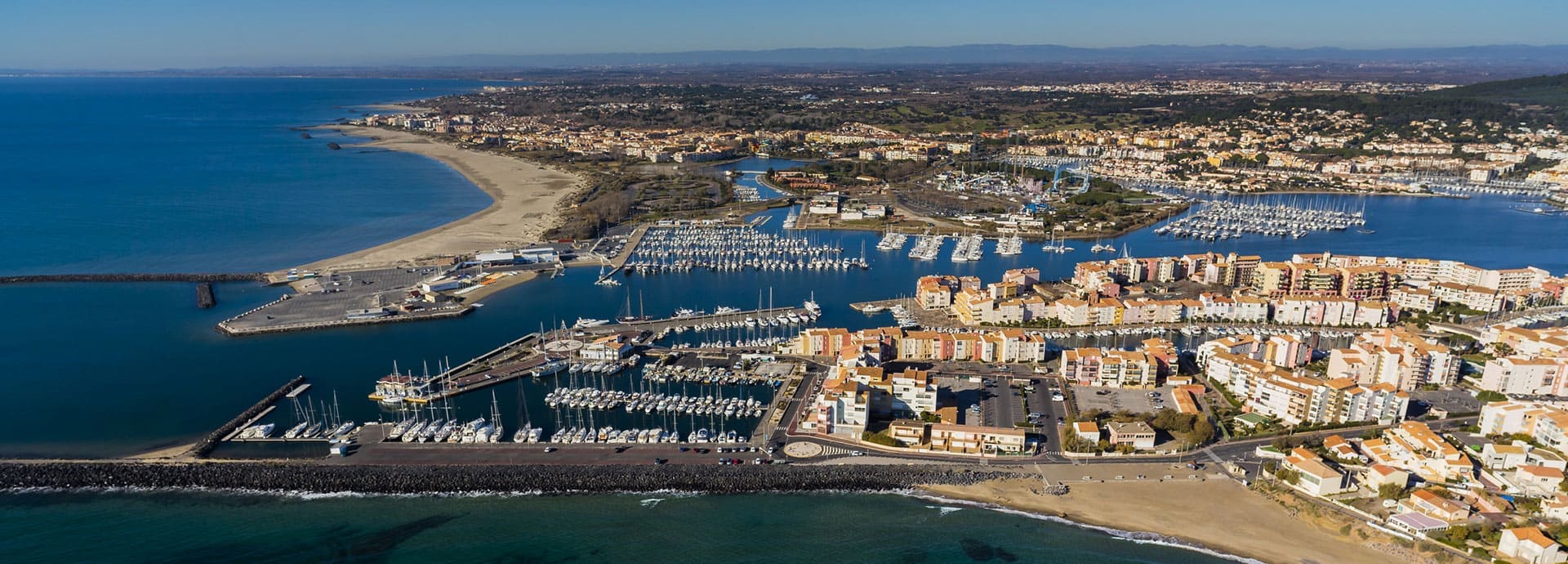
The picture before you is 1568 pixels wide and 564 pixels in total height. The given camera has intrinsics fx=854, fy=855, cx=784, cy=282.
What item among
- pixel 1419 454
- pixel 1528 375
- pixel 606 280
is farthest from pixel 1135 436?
pixel 606 280

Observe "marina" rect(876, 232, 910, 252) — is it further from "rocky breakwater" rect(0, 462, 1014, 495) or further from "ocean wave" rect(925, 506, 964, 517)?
"ocean wave" rect(925, 506, 964, 517)

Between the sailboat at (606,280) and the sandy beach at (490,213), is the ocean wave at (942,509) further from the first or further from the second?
the sandy beach at (490,213)

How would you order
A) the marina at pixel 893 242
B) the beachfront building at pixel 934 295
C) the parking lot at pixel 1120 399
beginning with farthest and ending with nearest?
1. the marina at pixel 893 242
2. the beachfront building at pixel 934 295
3. the parking lot at pixel 1120 399

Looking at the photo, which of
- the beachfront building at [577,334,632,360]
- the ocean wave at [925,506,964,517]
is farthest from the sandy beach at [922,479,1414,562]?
the beachfront building at [577,334,632,360]

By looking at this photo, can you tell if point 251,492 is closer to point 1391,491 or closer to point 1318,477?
point 1318,477

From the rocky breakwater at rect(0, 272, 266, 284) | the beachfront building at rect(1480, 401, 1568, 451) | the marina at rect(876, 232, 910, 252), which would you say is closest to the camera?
the beachfront building at rect(1480, 401, 1568, 451)

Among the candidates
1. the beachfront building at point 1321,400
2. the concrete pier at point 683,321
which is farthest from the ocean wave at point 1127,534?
the concrete pier at point 683,321
